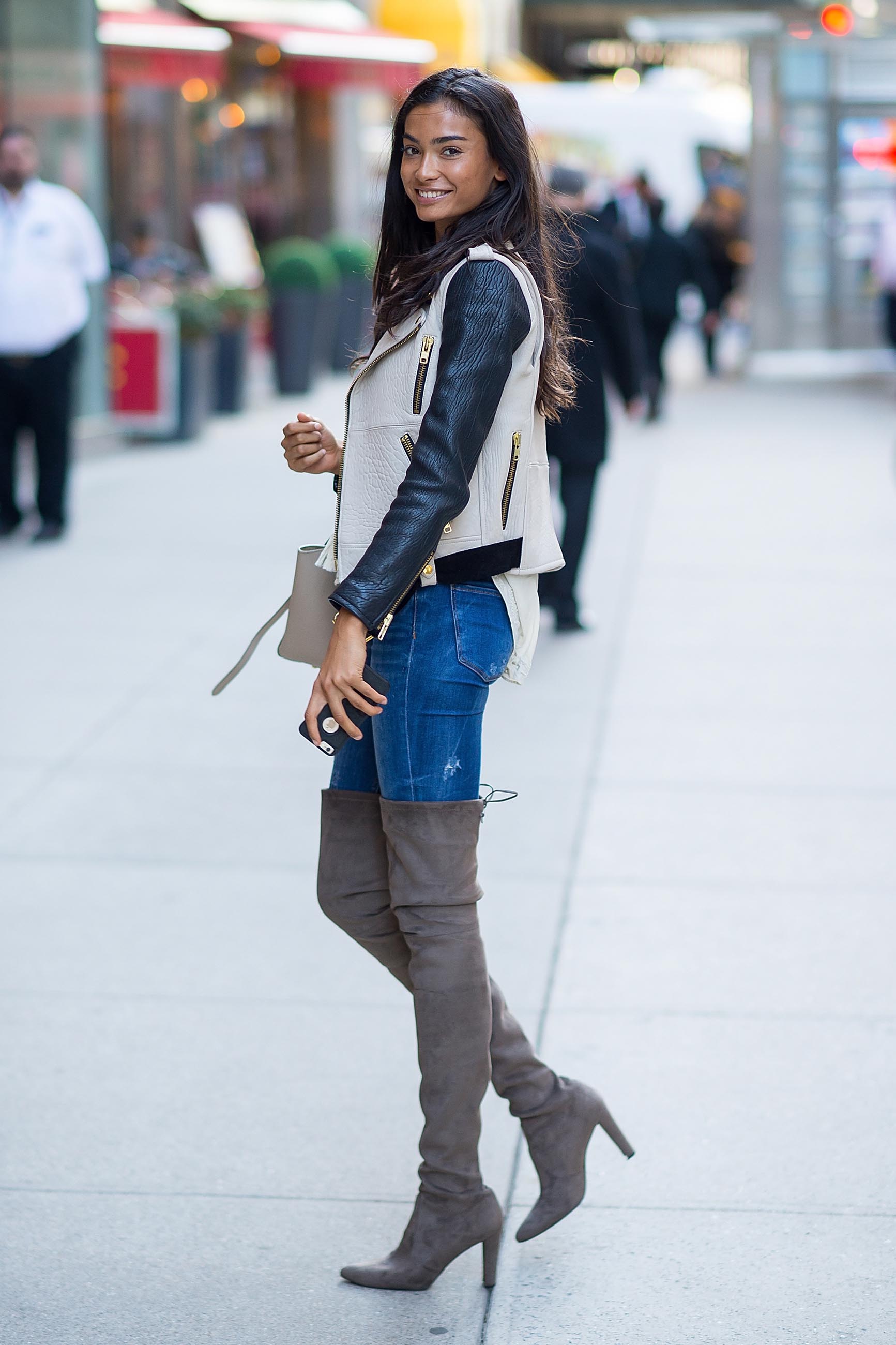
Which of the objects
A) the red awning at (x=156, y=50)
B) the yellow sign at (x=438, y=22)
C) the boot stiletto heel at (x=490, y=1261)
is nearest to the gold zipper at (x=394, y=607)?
the boot stiletto heel at (x=490, y=1261)

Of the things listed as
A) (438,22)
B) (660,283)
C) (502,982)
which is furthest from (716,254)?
(502,982)

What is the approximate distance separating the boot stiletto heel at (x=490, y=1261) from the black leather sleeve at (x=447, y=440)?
0.99m

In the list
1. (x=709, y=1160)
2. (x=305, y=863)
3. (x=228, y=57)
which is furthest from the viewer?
(x=228, y=57)

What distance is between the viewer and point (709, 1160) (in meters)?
3.28

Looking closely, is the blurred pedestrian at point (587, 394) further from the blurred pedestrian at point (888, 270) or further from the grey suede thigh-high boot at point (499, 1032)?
the blurred pedestrian at point (888, 270)

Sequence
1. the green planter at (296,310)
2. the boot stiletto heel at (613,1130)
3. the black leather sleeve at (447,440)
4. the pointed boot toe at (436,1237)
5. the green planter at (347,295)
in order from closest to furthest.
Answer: the black leather sleeve at (447,440) < the pointed boot toe at (436,1237) < the boot stiletto heel at (613,1130) < the green planter at (296,310) < the green planter at (347,295)

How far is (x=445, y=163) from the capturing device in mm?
2643

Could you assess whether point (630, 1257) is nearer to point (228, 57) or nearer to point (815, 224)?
point (815, 224)

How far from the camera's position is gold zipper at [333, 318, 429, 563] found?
262cm

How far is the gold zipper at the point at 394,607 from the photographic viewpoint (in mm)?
2562

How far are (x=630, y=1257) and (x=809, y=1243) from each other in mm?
289

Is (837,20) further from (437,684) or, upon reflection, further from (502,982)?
(437,684)

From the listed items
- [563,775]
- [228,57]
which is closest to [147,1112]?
[563,775]

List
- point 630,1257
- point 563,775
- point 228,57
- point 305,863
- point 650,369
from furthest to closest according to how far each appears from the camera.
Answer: point 228,57
point 650,369
point 563,775
point 305,863
point 630,1257
